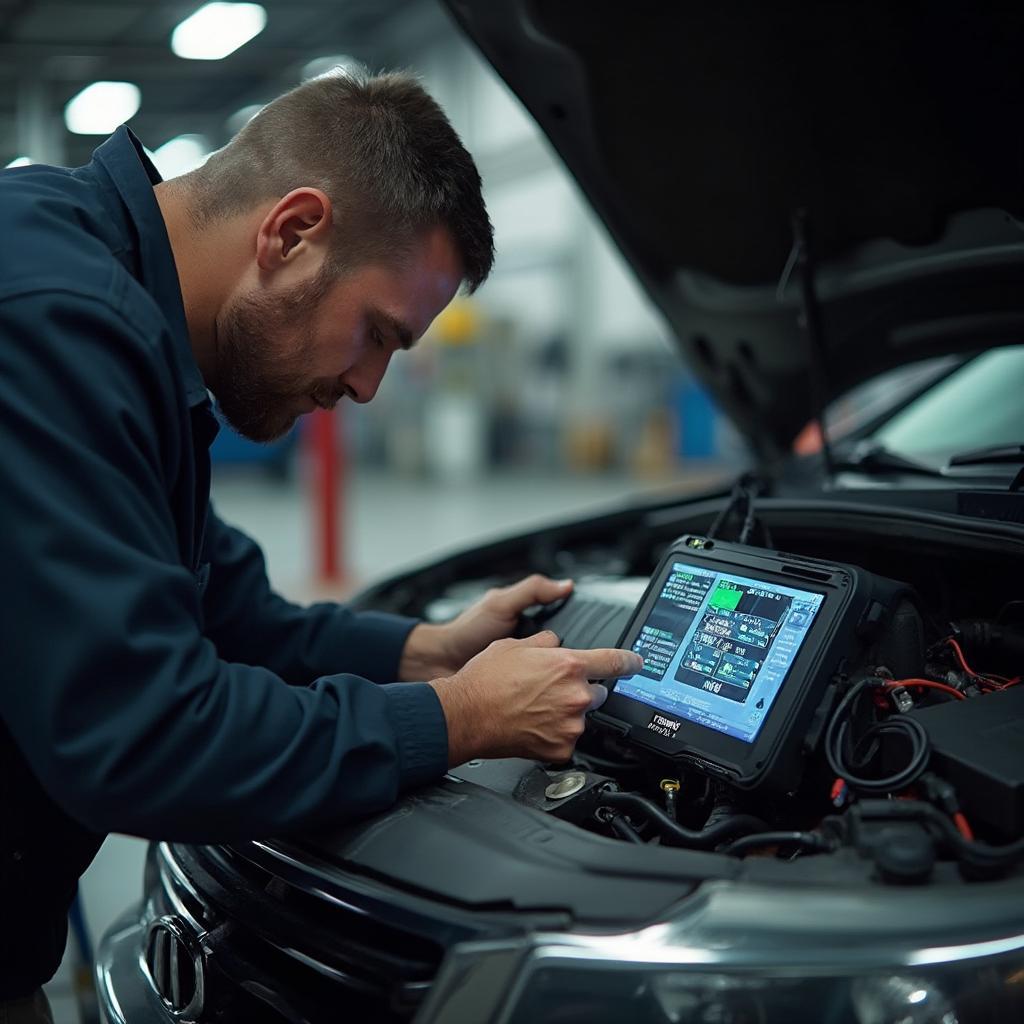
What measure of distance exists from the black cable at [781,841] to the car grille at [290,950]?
318 mm

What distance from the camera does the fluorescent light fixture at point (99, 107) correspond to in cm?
591

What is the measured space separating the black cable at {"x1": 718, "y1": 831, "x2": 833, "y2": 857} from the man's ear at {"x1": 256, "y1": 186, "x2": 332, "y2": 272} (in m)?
0.77

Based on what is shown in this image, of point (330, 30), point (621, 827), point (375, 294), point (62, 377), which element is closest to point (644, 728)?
point (621, 827)

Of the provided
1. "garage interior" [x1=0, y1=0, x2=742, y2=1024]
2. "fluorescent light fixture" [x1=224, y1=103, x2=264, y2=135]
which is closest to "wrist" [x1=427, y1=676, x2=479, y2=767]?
"garage interior" [x1=0, y1=0, x2=742, y2=1024]

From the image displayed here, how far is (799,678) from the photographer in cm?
118

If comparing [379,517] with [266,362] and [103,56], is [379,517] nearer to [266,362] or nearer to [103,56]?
[103,56]

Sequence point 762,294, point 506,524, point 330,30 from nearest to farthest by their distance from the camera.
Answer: point 762,294 → point 506,524 → point 330,30

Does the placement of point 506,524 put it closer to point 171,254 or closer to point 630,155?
point 630,155

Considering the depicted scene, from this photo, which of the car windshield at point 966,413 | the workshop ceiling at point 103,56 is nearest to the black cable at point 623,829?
the car windshield at point 966,413

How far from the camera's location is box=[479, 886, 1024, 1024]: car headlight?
898mm

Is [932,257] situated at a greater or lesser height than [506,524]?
greater

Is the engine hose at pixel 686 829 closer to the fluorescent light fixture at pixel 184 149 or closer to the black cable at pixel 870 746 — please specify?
the black cable at pixel 870 746

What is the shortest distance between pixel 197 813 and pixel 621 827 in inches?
17.5

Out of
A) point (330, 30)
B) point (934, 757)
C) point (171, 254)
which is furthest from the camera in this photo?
point (330, 30)
